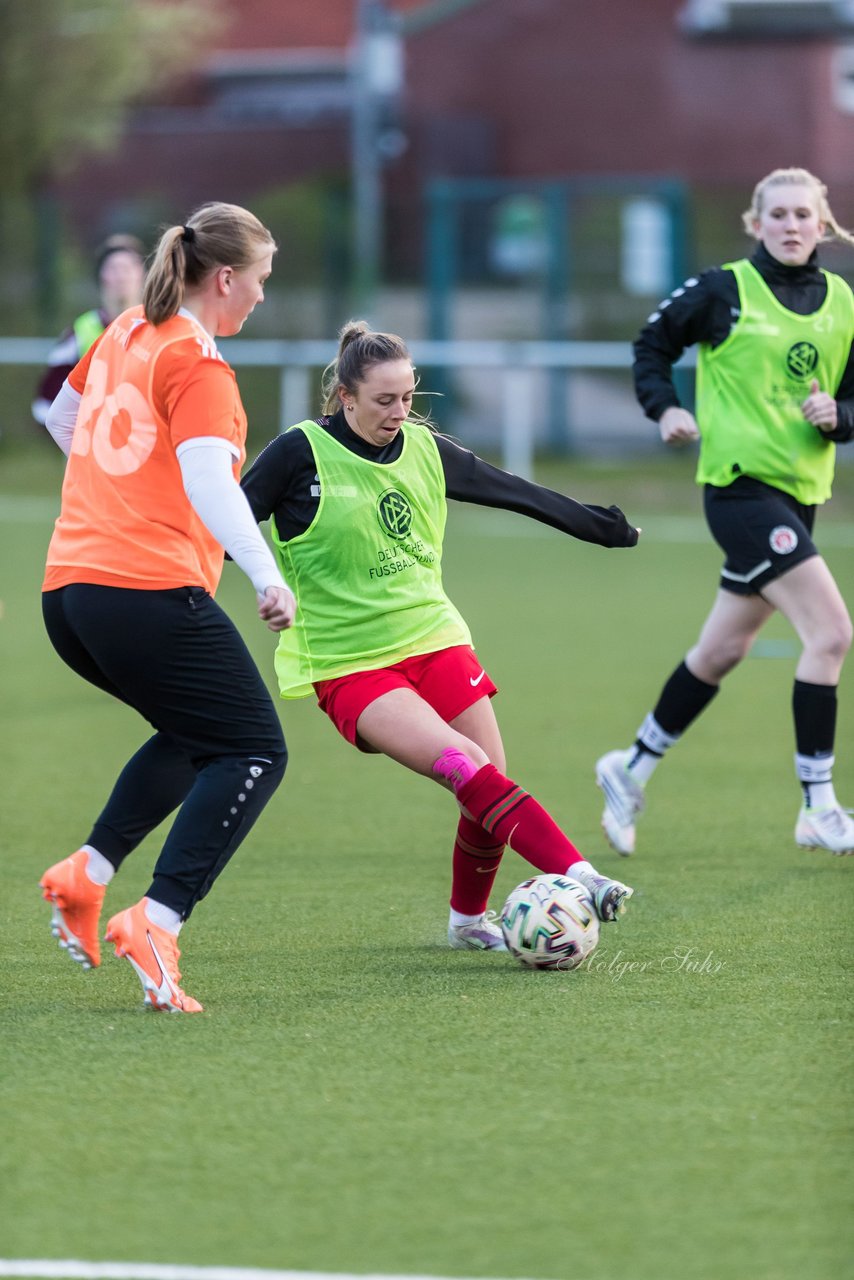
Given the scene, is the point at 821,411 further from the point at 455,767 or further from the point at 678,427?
the point at 455,767

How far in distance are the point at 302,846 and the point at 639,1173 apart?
307 centimetres

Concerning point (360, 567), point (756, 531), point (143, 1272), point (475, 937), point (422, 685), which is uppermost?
point (360, 567)

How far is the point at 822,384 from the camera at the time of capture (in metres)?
6.32

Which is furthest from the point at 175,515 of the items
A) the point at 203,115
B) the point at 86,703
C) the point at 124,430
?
the point at 203,115

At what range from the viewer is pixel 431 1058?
4.11m

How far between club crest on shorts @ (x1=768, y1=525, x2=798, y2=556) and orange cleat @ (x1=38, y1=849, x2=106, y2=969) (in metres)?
2.55

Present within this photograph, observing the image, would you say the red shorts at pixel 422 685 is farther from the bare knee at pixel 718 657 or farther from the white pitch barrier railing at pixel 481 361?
the white pitch barrier railing at pixel 481 361

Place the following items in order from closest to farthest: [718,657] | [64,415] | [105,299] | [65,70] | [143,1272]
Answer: [143,1272] → [64,415] → [718,657] → [105,299] → [65,70]

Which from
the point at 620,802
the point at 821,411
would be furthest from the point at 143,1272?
the point at 821,411

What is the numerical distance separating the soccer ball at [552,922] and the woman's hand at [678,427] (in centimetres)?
183

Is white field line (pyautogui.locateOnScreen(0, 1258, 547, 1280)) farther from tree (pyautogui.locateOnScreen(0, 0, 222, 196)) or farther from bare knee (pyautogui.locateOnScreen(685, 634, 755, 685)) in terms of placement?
tree (pyautogui.locateOnScreen(0, 0, 222, 196))

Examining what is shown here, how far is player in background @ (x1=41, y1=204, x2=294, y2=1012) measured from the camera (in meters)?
4.40

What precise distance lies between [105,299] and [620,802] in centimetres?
433

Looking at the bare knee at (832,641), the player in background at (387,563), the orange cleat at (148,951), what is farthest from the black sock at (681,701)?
the orange cleat at (148,951)
